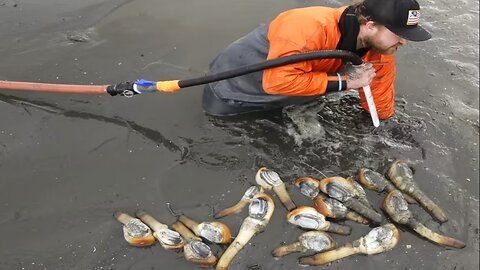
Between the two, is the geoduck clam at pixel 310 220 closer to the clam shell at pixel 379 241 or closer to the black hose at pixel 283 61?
the clam shell at pixel 379 241

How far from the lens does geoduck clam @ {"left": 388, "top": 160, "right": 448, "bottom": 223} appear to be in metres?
3.93

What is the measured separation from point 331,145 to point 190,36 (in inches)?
82.5

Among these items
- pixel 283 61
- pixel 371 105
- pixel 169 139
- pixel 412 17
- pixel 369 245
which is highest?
pixel 412 17

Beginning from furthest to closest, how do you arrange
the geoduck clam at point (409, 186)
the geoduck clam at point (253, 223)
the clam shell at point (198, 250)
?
the geoduck clam at point (409, 186)
the geoduck clam at point (253, 223)
the clam shell at point (198, 250)

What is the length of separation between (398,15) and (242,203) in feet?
6.18

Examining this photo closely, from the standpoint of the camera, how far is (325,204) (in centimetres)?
371

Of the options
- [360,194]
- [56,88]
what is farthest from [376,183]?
[56,88]

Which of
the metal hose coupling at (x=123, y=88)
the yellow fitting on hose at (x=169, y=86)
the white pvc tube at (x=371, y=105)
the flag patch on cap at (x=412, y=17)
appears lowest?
the white pvc tube at (x=371, y=105)

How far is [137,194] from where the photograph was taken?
3744mm

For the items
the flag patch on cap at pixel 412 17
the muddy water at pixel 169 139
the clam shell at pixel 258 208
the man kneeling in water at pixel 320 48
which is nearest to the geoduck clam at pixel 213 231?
the muddy water at pixel 169 139

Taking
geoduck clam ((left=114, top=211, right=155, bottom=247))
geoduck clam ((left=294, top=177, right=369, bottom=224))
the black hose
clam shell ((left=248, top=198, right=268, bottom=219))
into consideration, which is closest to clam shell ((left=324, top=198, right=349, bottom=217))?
geoduck clam ((left=294, top=177, right=369, bottom=224))

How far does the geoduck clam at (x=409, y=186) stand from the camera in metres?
3.93

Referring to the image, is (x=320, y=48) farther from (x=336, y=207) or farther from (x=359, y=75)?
(x=336, y=207)

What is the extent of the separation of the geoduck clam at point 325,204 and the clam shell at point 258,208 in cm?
41
